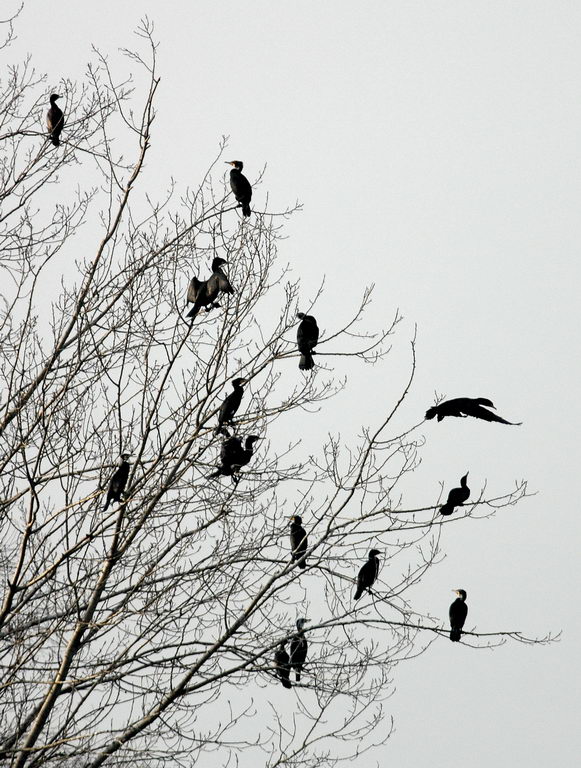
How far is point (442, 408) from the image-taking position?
7.25 m

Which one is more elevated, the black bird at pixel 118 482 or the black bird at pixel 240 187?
the black bird at pixel 240 187

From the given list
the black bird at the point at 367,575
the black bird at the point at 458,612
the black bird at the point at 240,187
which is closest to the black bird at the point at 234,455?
the black bird at the point at 367,575

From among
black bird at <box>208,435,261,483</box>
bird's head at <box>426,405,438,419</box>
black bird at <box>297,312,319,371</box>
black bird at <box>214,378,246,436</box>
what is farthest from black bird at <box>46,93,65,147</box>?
bird's head at <box>426,405,438,419</box>

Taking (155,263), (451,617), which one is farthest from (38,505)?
(451,617)

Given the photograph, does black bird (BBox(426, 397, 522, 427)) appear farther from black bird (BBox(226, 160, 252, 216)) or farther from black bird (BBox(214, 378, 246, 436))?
black bird (BBox(226, 160, 252, 216))

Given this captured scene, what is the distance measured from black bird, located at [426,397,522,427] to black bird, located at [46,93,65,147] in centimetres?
379

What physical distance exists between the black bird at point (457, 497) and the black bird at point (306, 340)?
1.52 metres

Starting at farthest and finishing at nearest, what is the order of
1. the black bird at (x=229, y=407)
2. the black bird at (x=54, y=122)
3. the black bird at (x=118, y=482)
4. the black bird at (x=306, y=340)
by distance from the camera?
the black bird at (x=54, y=122), the black bird at (x=306, y=340), the black bird at (x=229, y=407), the black bird at (x=118, y=482)

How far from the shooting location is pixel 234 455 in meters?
7.14

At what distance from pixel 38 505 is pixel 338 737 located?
313 centimetres

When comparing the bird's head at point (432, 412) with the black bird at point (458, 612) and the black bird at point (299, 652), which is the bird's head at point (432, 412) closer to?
the black bird at point (299, 652)

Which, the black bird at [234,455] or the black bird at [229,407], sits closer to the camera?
the black bird at [229,407]

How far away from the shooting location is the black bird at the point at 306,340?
7.80 metres

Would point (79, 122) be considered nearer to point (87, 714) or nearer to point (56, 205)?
point (56, 205)
